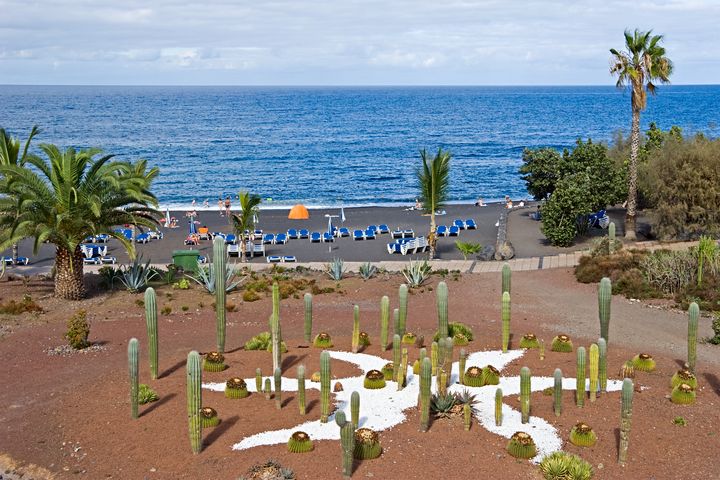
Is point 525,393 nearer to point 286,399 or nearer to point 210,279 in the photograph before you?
point 286,399

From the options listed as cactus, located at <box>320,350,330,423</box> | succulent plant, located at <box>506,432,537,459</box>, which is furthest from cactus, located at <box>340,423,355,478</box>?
succulent plant, located at <box>506,432,537,459</box>

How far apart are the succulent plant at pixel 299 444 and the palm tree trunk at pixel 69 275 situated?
12.9 meters

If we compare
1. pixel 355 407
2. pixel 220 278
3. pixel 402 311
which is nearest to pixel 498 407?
pixel 355 407

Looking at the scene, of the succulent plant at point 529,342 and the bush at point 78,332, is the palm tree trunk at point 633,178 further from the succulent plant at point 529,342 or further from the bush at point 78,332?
the bush at point 78,332

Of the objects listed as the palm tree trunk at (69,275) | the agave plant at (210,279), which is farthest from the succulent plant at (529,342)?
the palm tree trunk at (69,275)

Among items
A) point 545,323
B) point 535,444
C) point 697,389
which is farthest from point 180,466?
point 545,323

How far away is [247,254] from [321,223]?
9.98 meters

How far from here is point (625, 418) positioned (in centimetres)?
1325

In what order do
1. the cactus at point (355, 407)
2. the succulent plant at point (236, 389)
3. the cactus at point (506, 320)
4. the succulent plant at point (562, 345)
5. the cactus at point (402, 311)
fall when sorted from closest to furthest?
the cactus at point (355, 407)
the succulent plant at point (236, 389)
the cactus at point (402, 311)
the cactus at point (506, 320)
the succulent plant at point (562, 345)

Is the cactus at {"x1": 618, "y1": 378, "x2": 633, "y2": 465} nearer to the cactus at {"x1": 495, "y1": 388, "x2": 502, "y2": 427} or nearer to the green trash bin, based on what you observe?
the cactus at {"x1": 495, "y1": 388, "x2": 502, "y2": 427}

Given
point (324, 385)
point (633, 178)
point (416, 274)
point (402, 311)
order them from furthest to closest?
1. point (633, 178)
2. point (416, 274)
3. point (402, 311)
4. point (324, 385)

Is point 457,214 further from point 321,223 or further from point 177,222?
point 177,222

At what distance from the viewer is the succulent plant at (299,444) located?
13.7 metres

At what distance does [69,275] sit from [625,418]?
55.6 ft
